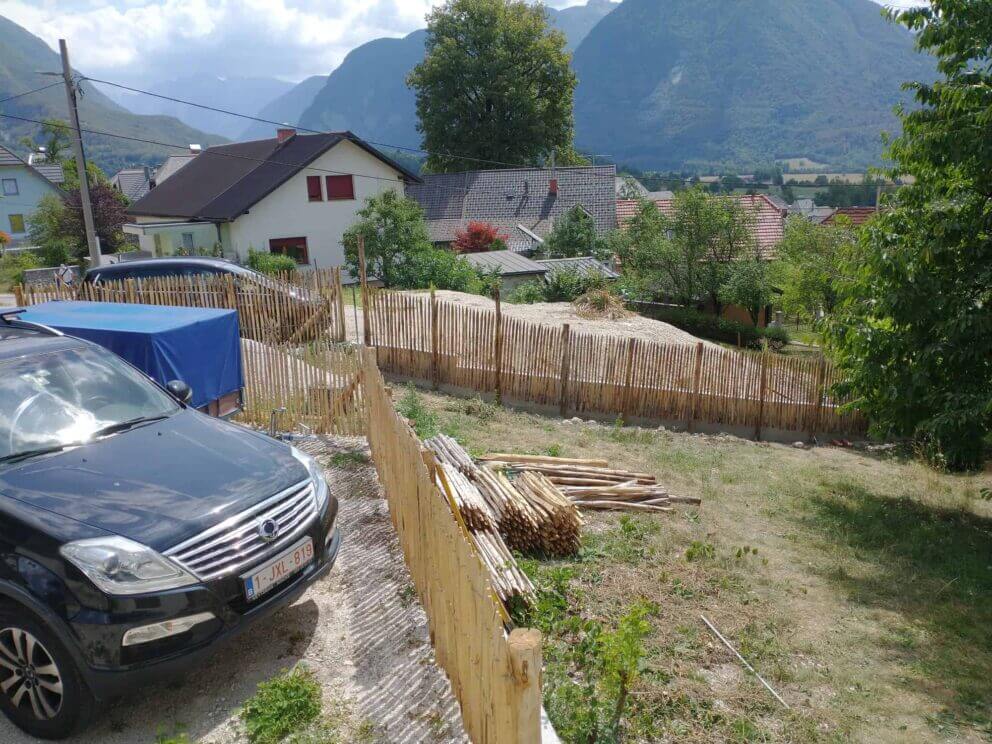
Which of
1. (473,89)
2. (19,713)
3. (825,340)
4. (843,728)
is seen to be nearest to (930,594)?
(843,728)

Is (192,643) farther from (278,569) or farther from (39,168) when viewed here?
(39,168)

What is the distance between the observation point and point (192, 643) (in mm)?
3473

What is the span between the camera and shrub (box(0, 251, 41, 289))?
27500 millimetres

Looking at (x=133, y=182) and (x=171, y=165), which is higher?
(x=171, y=165)

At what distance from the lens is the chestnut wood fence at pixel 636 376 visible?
38.1 ft

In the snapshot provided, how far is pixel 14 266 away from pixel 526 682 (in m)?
35.1

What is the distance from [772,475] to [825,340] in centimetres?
185

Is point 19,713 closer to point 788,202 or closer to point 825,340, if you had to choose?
point 825,340

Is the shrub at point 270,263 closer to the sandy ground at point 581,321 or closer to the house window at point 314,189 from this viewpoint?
the house window at point 314,189

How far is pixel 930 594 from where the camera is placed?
236 inches

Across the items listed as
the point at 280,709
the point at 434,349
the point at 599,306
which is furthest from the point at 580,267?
the point at 280,709

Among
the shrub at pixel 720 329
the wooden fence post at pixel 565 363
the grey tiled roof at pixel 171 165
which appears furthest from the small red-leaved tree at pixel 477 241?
the grey tiled roof at pixel 171 165

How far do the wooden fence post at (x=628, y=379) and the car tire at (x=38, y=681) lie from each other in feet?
30.4

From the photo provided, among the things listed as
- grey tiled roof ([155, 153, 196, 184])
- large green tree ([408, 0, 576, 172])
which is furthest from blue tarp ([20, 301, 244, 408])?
grey tiled roof ([155, 153, 196, 184])
